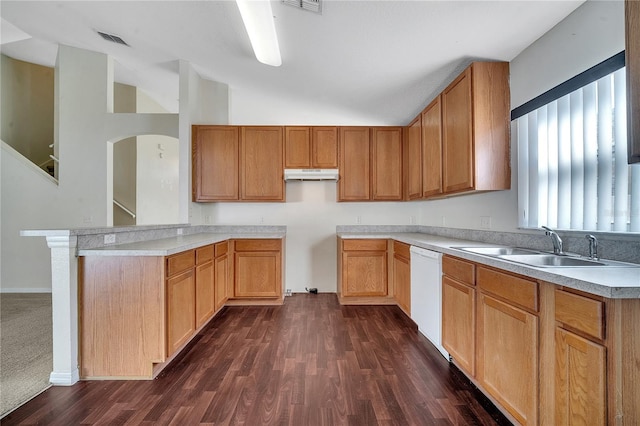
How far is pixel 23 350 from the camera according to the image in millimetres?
2428

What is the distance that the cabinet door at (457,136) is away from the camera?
2.37 m

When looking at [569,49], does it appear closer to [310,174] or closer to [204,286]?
[310,174]

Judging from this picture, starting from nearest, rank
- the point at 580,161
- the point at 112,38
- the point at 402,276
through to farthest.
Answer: the point at 580,161, the point at 402,276, the point at 112,38

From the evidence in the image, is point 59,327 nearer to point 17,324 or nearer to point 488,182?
point 17,324

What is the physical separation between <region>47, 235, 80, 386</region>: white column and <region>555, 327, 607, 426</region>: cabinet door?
2805 mm

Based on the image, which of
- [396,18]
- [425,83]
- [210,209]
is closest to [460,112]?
[425,83]

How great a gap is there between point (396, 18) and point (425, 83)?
99cm

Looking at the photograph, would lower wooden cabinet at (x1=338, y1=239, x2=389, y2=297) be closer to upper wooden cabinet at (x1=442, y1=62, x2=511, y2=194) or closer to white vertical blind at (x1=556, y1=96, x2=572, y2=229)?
upper wooden cabinet at (x1=442, y1=62, x2=511, y2=194)

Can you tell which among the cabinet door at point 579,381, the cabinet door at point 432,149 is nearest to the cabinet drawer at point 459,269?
the cabinet door at point 579,381

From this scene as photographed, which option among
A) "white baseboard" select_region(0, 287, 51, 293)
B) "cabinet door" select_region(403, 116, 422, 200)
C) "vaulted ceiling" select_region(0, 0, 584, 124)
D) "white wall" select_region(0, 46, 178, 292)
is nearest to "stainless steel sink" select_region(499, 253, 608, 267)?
"vaulted ceiling" select_region(0, 0, 584, 124)

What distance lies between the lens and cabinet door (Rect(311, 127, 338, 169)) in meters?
3.94

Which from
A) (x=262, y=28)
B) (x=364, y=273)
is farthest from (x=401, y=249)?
(x=262, y=28)

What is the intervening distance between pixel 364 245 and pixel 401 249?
50cm

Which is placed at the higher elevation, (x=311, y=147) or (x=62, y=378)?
(x=311, y=147)
